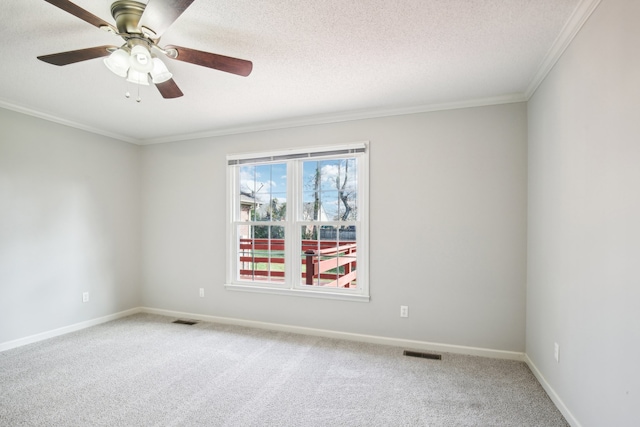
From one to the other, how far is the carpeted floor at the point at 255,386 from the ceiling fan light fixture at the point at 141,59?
7.44ft

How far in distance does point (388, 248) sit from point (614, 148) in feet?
6.79

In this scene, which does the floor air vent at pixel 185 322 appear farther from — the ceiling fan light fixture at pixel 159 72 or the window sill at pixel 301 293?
the ceiling fan light fixture at pixel 159 72

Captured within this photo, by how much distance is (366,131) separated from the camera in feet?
11.4

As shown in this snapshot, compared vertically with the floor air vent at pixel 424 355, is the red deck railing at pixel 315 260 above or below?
above

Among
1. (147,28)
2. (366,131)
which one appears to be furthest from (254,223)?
(147,28)

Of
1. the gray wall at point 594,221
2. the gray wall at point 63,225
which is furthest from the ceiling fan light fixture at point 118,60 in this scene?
the gray wall at point 594,221

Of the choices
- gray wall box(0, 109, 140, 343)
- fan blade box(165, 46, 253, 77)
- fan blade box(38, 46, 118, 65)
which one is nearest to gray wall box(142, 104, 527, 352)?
gray wall box(0, 109, 140, 343)

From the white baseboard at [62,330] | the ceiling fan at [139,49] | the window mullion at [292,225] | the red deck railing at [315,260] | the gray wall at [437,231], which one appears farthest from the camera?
the window mullion at [292,225]

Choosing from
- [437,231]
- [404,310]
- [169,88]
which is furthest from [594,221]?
[169,88]

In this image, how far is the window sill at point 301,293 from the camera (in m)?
3.47

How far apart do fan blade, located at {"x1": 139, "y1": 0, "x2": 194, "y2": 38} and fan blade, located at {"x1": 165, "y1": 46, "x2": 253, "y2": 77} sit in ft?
0.68

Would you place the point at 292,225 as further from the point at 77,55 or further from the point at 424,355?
the point at 77,55

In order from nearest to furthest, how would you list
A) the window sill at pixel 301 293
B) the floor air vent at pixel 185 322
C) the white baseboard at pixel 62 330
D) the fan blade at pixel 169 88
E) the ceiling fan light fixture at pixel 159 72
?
the ceiling fan light fixture at pixel 159 72 → the fan blade at pixel 169 88 → the white baseboard at pixel 62 330 → the window sill at pixel 301 293 → the floor air vent at pixel 185 322

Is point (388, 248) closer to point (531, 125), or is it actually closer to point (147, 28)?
point (531, 125)
